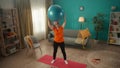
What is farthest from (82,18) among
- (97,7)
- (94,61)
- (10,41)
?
(10,41)

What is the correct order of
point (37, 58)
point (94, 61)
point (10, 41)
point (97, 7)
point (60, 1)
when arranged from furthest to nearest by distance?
point (60, 1)
point (97, 7)
point (10, 41)
point (37, 58)
point (94, 61)

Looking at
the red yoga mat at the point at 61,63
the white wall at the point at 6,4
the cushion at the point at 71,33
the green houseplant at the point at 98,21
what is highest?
the white wall at the point at 6,4

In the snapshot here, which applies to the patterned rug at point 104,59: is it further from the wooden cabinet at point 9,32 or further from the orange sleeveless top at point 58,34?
the wooden cabinet at point 9,32

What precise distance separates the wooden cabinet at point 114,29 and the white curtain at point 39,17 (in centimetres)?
342

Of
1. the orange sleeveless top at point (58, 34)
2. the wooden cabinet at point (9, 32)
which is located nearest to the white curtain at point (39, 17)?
the wooden cabinet at point (9, 32)

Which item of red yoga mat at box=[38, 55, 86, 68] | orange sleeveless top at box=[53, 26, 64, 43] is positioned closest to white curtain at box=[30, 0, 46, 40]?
red yoga mat at box=[38, 55, 86, 68]

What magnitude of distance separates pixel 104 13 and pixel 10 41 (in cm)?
449

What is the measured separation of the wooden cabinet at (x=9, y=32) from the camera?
4157 mm

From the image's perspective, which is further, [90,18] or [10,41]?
[90,18]

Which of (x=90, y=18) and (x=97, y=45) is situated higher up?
(x=90, y=18)

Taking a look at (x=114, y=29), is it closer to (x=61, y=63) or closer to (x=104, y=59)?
(x=104, y=59)

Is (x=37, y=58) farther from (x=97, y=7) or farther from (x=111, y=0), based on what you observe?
(x=111, y=0)

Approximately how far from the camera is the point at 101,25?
5.39 m

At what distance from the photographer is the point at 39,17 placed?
5.89 meters
